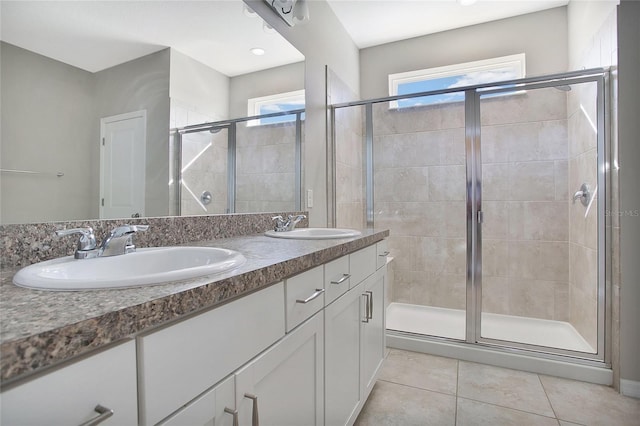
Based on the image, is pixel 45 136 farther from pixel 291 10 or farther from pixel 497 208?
pixel 497 208

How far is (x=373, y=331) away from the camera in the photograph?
61.8 inches

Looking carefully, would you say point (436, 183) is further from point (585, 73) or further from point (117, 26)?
point (117, 26)

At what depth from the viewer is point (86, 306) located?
45 centimetres

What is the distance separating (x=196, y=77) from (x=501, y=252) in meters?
2.51

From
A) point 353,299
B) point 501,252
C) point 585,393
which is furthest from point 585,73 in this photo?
point 353,299

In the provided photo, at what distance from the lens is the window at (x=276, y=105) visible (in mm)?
1703

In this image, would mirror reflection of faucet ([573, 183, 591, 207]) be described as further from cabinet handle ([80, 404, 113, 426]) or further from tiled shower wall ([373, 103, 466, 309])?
cabinet handle ([80, 404, 113, 426])

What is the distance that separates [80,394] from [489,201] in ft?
8.98

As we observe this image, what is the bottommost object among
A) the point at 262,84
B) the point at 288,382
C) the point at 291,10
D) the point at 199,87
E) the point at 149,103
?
the point at 288,382

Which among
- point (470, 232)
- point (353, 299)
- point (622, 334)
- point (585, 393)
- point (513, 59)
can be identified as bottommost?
point (585, 393)

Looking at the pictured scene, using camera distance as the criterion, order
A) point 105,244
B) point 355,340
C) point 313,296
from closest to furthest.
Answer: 1. point 105,244
2. point 313,296
3. point 355,340

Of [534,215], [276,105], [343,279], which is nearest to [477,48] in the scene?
[534,215]

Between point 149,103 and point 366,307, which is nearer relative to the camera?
point 149,103

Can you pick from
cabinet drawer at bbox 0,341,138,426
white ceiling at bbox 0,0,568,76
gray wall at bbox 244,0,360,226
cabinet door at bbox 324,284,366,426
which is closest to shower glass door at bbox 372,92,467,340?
gray wall at bbox 244,0,360,226
